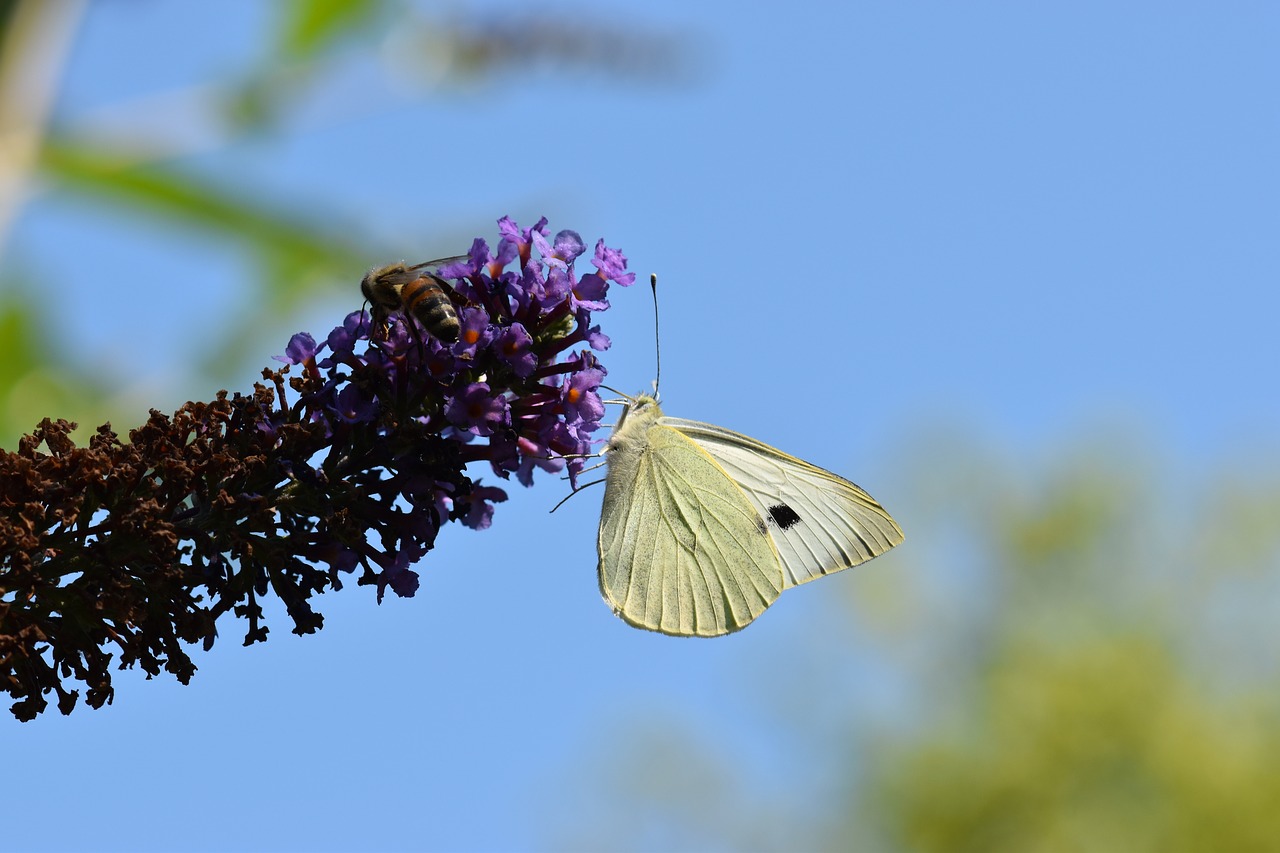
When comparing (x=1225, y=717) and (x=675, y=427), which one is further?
(x=1225, y=717)

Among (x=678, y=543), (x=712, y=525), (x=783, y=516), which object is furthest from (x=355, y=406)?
(x=783, y=516)

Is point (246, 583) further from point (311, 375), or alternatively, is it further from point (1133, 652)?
point (1133, 652)

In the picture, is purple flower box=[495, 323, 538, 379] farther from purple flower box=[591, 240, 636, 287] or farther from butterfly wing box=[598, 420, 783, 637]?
butterfly wing box=[598, 420, 783, 637]

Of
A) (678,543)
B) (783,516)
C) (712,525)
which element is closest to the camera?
(678,543)

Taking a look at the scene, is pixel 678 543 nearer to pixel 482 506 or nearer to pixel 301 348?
pixel 482 506

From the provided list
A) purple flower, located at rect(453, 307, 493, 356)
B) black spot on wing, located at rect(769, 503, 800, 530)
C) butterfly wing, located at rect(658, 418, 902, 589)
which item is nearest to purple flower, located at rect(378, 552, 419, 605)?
purple flower, located at rect(453, 307, 493, 356)

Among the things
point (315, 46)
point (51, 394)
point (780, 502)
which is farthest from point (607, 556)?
point (315, 46)

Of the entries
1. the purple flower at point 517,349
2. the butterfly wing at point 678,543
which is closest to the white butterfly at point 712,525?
the butterfly wing at point 678,543

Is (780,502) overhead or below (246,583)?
overhead
